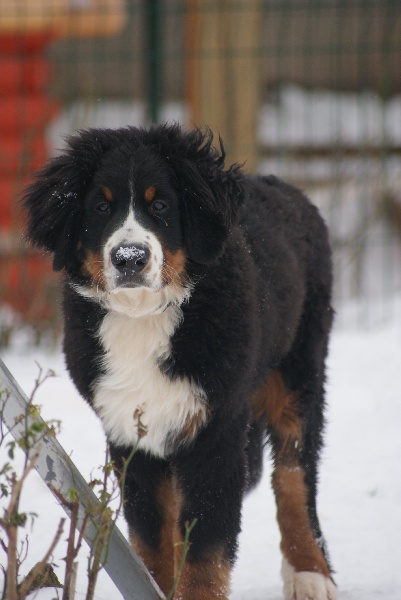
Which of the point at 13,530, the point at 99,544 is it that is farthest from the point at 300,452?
the point at 13,530

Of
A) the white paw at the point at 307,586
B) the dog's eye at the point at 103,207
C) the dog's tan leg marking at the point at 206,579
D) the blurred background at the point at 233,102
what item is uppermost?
the blurred background at the point at 233,102

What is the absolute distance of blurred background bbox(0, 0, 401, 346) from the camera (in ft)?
28.2

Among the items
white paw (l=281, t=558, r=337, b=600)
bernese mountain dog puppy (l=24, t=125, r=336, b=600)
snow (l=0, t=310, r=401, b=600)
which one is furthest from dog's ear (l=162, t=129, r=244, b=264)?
white paw (l=281, t=558, r=337, b=600)

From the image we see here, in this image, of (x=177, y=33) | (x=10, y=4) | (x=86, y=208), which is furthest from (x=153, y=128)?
(x=177, y=33)

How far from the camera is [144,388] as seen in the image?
3596 millimetres

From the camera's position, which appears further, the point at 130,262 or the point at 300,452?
the point at 300,452

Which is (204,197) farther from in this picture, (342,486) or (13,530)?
(342,486)

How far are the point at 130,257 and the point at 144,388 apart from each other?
486 mm

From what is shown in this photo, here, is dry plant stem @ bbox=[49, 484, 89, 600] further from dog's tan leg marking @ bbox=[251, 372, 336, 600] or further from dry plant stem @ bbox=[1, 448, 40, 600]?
dog's tan leg marking @ bbox=[251, 372, 336, 600]

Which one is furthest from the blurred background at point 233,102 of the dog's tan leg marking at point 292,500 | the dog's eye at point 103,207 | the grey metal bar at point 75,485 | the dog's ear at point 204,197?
the grey metal bar at point 75,485

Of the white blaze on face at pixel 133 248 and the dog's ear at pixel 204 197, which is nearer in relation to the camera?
the white blaze on face at pixel 133 248

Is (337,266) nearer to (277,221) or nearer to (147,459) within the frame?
(277,221)

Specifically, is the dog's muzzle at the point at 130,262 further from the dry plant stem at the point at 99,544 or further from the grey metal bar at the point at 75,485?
the dry plant stem at the point at 99,544

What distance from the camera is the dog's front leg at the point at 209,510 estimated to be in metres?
3.56
